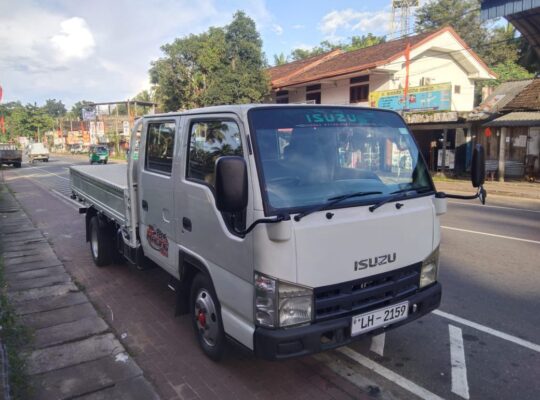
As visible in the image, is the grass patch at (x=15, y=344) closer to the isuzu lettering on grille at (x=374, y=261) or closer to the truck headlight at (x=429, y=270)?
the isuzu lettering on grille at (x=374, y=261)

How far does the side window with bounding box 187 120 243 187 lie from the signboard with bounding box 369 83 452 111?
1802 centimetres

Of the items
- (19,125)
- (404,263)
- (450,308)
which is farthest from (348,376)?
(19,125)

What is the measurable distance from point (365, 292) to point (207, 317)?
4.46ft

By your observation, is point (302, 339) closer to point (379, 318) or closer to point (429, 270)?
point (379, 318)

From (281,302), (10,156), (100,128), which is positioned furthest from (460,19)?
(100,128)

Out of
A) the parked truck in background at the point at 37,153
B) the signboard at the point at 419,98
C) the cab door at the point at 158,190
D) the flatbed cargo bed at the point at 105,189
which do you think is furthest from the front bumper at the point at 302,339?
the parked truck in background at the point at 37,153

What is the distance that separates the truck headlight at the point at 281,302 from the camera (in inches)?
110

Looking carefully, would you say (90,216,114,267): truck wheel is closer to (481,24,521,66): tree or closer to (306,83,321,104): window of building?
(306,83,321,104): window of building

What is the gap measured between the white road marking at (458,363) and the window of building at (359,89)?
2129 centimetres

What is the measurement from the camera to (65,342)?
4.20 meters

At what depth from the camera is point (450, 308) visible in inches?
189

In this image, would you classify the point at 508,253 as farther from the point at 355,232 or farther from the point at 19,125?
the point at 19,125

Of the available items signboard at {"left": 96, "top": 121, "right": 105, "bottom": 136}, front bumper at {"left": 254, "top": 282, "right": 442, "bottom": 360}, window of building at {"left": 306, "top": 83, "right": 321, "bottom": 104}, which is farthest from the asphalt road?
signboard at {"left": 96, "top": 121, "right": 105, "bottom": 136}

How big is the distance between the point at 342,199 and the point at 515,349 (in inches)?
90.1
